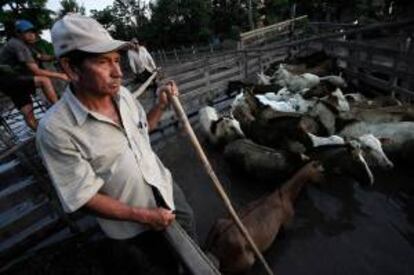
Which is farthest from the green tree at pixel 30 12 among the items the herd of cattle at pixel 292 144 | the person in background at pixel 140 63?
the herd of cattle at pixel 292 144

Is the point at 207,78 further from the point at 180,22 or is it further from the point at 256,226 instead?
the point at 180,22

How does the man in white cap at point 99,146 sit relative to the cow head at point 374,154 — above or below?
above

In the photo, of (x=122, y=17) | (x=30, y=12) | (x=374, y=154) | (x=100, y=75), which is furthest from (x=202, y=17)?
(x=100, y=75)

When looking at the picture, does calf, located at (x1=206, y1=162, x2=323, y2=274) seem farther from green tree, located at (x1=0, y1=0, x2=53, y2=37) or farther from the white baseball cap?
green tree, located at (x1=0, y1=0, x2=53, y2=37)

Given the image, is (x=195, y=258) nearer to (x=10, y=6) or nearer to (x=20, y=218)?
(x=20, y=218)

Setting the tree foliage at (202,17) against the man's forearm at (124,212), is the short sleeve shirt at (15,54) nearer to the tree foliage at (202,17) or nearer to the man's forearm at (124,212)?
the man's forearm at (124,212)

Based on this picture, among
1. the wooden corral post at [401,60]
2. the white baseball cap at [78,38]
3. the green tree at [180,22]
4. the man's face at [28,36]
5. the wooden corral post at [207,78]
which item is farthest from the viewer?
the green tree at [180,22]

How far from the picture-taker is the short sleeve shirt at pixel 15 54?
4664 millimetres

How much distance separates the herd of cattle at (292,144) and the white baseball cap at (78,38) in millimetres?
2375

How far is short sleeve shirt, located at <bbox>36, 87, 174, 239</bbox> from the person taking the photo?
1.75 m

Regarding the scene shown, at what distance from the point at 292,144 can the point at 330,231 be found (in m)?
1.88

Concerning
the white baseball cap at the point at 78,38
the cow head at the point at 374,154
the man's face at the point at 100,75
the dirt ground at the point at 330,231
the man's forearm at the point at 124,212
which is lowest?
the dirt ground at the point at 330,231

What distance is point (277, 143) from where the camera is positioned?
5.92 meters

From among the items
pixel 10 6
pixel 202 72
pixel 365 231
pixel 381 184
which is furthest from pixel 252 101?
pixel 10 6
